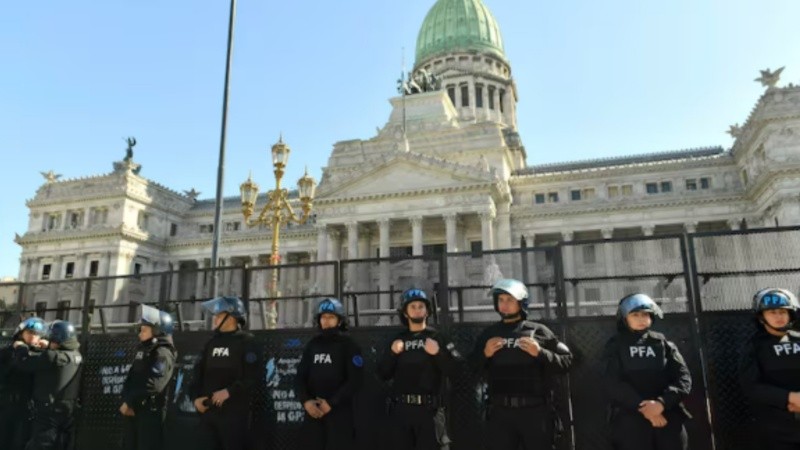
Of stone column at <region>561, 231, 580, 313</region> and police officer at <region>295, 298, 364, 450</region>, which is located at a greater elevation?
stone column at <region>561, 231, 580, 313</region>

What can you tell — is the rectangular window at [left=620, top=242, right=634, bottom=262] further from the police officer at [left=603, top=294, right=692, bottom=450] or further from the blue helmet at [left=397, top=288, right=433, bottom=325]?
the blue helmet at [left=397, top=288, right=433, bottom=325]

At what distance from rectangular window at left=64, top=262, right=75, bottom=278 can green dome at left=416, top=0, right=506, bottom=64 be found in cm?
5090

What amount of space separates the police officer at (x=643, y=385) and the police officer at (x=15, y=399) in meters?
8.74

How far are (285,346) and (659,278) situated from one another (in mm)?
5828

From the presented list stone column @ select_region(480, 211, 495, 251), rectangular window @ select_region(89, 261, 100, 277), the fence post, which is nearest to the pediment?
stone column @ select_region(480, 211, 495, 251)

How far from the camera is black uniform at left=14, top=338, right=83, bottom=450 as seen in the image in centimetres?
824

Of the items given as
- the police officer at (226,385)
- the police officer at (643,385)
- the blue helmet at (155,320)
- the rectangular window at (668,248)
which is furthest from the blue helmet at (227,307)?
the rectangular window at (668,248)

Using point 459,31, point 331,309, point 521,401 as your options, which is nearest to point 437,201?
point 331,309

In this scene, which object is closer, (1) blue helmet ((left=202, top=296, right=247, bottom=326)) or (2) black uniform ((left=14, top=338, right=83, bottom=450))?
(1) blue helmet ((left=202, top=296, right=247, bottom=326))

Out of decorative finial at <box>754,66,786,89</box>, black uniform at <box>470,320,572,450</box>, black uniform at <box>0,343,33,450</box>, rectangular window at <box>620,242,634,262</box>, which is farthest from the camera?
decorative finial at <box>754,66,786,89</box>

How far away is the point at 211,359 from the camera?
7.33 metres

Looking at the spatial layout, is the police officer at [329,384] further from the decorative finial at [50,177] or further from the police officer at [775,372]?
the decorative finial at [50,177]

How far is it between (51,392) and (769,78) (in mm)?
44969

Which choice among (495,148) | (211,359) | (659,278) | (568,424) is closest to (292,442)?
(211,359)
